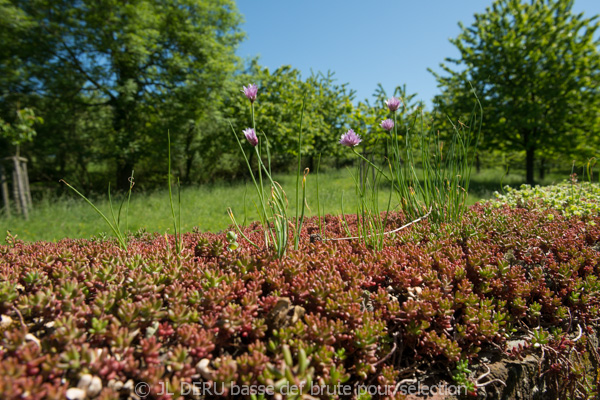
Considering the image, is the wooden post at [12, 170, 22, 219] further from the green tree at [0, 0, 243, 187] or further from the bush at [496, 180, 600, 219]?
the bush at [496, 180, 600, 219]

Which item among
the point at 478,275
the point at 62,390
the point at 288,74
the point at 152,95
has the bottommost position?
the point at 478,275

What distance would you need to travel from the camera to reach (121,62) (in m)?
13.1

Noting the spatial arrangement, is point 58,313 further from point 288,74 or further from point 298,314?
point 288,74

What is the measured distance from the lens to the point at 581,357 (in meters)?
1.70

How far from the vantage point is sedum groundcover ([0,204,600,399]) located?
979mm

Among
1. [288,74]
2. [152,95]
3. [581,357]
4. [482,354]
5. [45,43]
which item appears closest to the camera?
[482,354]

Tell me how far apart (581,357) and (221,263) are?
2170 millimetres

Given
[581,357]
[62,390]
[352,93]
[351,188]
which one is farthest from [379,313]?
[352,93]

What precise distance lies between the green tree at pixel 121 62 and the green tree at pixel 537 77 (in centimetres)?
1115

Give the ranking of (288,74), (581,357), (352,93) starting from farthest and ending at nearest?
1. (352,93)
2. (288,74)
3. (581,357)

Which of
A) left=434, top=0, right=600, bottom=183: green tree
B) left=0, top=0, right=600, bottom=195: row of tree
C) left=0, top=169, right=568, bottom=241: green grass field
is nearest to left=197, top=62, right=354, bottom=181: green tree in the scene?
left=0, top=0, right=600, bottom=195: row of tree

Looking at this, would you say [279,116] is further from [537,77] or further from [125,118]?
[537,77]

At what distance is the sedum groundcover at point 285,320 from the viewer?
979 mm

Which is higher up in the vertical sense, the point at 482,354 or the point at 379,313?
the point at 379,313
